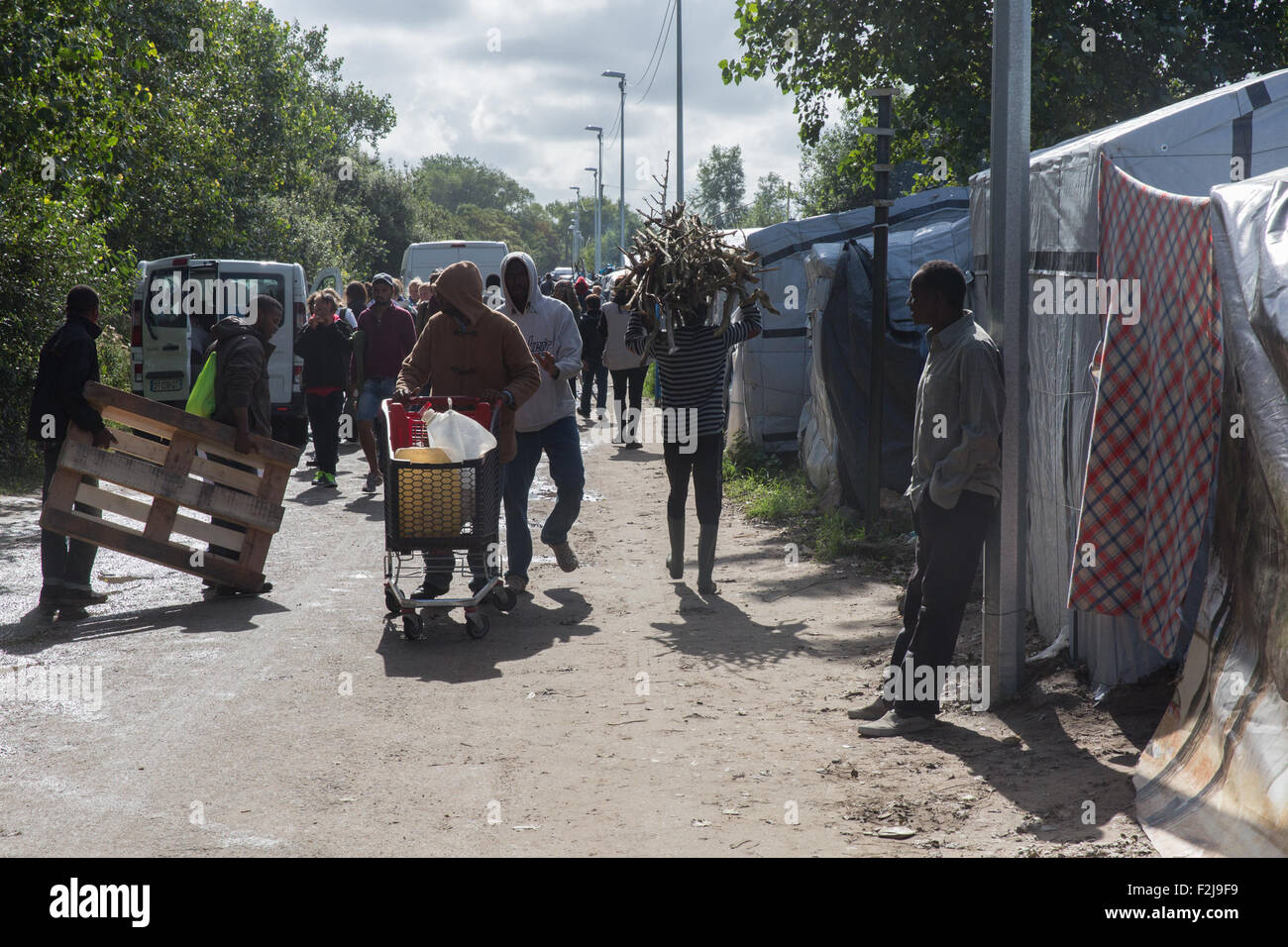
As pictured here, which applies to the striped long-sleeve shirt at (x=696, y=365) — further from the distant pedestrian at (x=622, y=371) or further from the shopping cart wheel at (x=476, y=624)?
the distant pedestrian at (x=622, y=371)

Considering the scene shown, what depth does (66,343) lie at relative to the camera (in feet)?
25.1

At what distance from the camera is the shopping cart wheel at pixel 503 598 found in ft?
25.0

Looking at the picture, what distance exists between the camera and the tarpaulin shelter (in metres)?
10.0

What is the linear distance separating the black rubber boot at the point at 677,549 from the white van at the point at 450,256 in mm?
14551

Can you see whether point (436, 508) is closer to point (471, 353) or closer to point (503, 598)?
point (503, 598)

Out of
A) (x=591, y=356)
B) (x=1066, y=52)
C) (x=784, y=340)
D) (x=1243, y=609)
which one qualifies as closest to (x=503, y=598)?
(x=1243, y=609)

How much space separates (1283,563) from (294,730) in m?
3.96

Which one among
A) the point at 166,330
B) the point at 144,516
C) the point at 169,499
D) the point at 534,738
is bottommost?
the point at 534,738

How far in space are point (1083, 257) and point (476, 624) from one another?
375 centimetres

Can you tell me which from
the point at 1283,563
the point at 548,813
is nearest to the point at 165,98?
the point at 548,813

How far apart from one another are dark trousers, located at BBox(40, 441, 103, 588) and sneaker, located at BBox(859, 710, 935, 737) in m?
5.10

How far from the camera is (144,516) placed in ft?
26.4

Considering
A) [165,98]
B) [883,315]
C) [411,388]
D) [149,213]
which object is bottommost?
[411,388]
